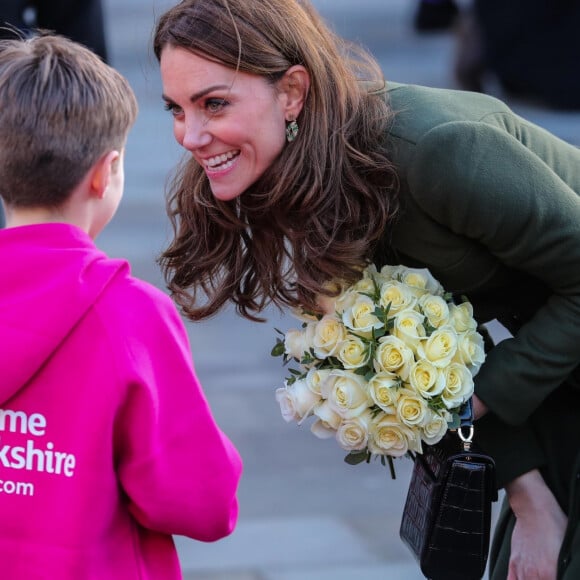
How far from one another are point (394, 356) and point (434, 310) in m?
0.13

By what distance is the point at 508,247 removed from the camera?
8.41 feet

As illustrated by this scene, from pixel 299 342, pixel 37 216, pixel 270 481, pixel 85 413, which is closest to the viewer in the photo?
pixel 85 413

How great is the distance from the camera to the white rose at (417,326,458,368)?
2582 mm

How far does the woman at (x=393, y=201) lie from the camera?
8.28 ft

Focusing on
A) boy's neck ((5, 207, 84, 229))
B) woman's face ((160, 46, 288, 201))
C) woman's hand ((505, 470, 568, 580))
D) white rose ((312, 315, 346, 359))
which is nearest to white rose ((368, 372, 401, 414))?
white rose ((312, 315, 346, 359))

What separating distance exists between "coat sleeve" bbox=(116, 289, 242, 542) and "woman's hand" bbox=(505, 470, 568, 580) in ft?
2.42

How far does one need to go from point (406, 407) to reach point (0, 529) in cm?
83

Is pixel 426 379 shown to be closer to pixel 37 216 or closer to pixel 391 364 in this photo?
pixel 391 364

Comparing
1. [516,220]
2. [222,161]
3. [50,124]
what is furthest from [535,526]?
[50,124]

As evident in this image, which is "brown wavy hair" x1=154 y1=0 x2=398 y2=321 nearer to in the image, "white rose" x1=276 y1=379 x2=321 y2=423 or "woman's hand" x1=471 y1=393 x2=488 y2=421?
"white rose" x1=276 y1=379 x2=321 y2=423

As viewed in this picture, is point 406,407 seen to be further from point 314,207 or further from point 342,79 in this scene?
point 342,79

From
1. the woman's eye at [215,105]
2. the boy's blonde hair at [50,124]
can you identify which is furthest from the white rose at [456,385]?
the boy's blonde hair at [50,124]

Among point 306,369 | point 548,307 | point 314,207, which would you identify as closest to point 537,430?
point 548,307

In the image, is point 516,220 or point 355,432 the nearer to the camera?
point 516,220
